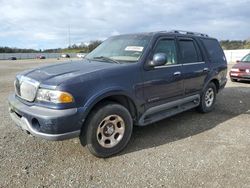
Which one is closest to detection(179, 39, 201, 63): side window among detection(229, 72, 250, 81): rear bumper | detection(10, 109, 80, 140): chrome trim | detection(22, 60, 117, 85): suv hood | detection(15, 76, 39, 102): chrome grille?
detection(22, 60, 117, 85): suv hood

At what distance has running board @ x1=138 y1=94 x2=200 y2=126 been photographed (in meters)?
4.33

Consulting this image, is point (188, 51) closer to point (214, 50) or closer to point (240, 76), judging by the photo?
point (214, 50)

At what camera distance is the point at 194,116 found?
19.5 feet

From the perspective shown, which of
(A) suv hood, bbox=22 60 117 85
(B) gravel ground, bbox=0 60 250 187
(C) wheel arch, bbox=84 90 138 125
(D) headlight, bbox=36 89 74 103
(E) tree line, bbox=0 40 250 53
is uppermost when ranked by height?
(E) tree line, bbox=0 40 250 53

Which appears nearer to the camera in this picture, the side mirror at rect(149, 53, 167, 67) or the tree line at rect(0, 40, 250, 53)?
the side mirror at rect(149, 53, 167, 67)

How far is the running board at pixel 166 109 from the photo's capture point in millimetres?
4327

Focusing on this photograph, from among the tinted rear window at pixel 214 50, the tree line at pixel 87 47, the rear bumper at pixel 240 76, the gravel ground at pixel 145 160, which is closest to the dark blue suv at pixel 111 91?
the gravel ground at pixel 145 160

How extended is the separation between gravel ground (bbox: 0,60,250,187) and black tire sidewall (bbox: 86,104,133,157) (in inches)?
4.9

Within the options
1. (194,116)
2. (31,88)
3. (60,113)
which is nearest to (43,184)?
(60,113)

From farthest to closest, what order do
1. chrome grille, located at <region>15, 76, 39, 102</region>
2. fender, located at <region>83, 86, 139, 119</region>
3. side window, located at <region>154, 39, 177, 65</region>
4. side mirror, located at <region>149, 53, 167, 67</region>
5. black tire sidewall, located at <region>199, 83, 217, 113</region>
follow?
black tire sidewall, located at <region>199, 83, 217, 113</region> → side window, located at <region>154, 39, 177, 65</region> → side mirror, located at <region>149, 53, 167, 67</region> → chrome grille, located at <region>15, 76, 39, 102</region> → fender, located at <region>83, 86, 139, 119</region>

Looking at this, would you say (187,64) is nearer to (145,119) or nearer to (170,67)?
(170,67)

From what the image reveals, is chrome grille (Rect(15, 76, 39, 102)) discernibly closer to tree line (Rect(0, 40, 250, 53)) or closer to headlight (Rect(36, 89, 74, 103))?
headlight (Rect(36, 89, 74, 103))

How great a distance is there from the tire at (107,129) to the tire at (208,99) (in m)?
2.63

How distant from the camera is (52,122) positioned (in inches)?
126
